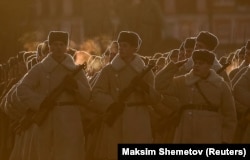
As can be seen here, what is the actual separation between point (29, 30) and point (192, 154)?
61.0 m

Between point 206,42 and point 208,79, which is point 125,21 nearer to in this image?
point 206,42

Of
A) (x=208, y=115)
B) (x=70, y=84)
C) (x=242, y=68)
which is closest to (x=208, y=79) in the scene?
(x=208, y=115)

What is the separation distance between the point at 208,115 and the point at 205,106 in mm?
110

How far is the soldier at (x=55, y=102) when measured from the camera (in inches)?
A: 664

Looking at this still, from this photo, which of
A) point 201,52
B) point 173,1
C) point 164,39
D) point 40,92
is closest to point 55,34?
point 40,92

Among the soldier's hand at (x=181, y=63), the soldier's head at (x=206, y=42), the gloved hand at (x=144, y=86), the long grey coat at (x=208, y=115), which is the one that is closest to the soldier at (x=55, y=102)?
the gloved hand at (x=144, y=86)

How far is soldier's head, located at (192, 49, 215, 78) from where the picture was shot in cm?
1628

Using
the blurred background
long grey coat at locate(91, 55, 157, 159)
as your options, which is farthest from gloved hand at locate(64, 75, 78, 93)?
the blurred background

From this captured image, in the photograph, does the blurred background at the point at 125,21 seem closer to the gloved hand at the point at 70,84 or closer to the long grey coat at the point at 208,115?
the gloved hand at the point at 70,84

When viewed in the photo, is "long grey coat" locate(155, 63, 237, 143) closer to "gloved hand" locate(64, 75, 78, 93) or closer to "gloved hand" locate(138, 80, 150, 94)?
"gloved hand" locate(138, 80, 150, 94)

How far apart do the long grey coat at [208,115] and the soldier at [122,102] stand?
965 mm

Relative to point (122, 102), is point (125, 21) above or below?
above

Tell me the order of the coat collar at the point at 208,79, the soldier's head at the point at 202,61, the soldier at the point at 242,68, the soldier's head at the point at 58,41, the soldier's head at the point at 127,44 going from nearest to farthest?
1. the soldier's head at the point at 202,61
2. the coat collar at the point at 208,79
3. the soldier's head at the point at 58,41
4. the soldier's head at the point at 127,44
5. the soldier at the point at 242,68

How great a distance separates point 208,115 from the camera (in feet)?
53.6
